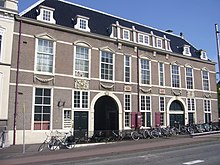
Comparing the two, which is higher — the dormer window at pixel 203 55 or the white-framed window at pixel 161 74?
the dormer window at pixel 203 55

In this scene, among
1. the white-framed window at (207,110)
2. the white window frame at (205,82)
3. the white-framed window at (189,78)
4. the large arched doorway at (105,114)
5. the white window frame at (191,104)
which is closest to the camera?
the large arched doorway at (105,114)

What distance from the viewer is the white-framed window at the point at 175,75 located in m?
29.4

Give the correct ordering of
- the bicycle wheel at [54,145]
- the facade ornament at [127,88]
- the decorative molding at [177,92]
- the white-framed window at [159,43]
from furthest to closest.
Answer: the decorative molding at [177,92] < the white-framed window at [159,43] < the facade ornament at [127,88] < the bicycle wheel at [54,145]

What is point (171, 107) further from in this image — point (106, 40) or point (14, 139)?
point (14, 139)

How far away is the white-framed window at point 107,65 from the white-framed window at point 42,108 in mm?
5801

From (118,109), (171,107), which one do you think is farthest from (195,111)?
(118,109)

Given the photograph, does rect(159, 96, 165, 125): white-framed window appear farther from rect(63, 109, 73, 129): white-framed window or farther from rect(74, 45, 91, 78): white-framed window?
rect(63, 109, 73, 129): white-framed window

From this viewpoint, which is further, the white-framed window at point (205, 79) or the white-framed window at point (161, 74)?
the white-framed window at point (205, 79)

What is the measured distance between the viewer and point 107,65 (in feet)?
78.3

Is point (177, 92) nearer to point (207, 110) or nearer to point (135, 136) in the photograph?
point (207, 110)

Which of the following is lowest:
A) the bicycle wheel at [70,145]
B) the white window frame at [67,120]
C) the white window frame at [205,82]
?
the bicycle wheel at [70,145]

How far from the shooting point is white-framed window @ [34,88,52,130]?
A: 19.2 m

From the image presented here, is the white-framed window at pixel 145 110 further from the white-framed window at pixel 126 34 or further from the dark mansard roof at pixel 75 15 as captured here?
the dark mansard roof at pixel 75 15

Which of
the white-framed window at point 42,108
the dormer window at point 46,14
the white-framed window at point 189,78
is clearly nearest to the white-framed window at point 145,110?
the white-framed window at point 189,78
